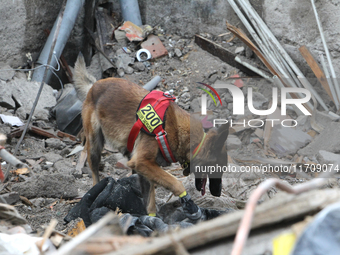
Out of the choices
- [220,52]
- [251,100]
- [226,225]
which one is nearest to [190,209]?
[226,225]

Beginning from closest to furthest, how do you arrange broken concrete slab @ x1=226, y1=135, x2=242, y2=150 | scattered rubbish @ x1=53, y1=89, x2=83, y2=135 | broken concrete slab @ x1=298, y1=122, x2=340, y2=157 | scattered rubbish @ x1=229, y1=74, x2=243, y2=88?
broken concrete slab @ x1=298, y1=122, x2=340, y2=157 < broken concrete slab @ x1=226, y1=135, x2=242, y2=150 < scattered rubbish @ x1=53, y1=89, x2=83, y2=135 < scattered rubbish @ x1=229, y1=74, x2=243, y2=88

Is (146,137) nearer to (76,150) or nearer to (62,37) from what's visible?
(76,150)

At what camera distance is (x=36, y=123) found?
723 centimetres

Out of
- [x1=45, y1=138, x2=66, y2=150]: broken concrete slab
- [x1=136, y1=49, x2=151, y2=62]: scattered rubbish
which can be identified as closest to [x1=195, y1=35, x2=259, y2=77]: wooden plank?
[x1=136, y1=49, x2=151, y2=62]: scattered rubbish

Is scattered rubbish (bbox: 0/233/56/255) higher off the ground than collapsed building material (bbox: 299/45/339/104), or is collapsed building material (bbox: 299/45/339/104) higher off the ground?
scattered rubbish (bbox: 0/233/56/255)

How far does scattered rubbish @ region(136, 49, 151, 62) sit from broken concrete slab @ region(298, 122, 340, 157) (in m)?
4.86

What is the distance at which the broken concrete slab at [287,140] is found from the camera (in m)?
6.62

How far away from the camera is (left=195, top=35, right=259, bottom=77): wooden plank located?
28.1ft

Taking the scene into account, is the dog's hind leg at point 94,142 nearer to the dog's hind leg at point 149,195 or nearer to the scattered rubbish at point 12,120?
the dog's hind leg at point 149,195

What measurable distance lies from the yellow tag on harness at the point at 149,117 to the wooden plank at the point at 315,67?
4.57 metres

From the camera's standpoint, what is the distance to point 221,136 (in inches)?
155

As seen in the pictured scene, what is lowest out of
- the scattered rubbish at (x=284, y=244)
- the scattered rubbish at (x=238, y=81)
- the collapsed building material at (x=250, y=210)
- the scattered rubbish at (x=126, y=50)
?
the scattered rubbish at (x=238, y=81)

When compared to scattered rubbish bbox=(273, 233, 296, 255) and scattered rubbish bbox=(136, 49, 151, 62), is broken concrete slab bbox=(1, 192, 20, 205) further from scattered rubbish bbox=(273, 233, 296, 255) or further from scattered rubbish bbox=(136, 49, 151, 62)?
scattered rubbish bbox=(136, 49, 151, 62)

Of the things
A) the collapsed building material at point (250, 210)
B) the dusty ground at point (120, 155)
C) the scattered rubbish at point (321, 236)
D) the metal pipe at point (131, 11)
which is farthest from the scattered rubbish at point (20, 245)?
the metal pipe at point (131, 11)
